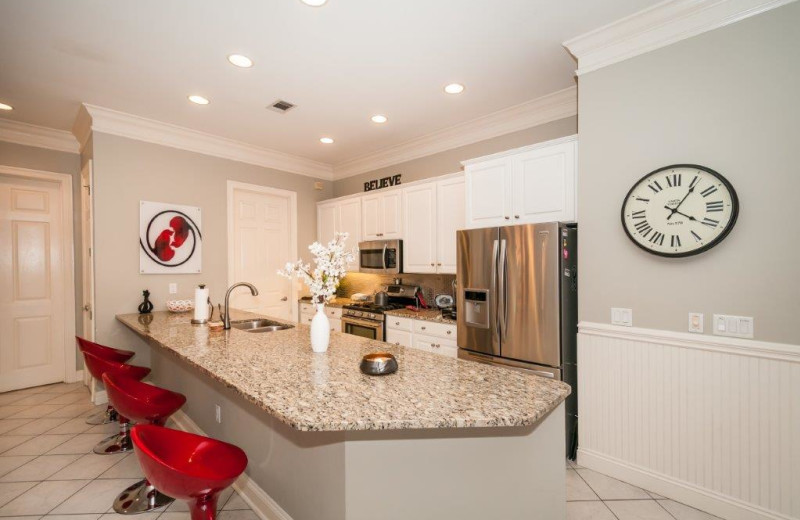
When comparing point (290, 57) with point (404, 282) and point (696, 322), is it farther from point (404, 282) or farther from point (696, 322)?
point (696, 322)

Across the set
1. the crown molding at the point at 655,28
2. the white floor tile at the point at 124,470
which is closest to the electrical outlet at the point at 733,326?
the crown molding at the point at 655,28

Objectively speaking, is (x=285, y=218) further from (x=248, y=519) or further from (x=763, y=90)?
(x=763, y=90)

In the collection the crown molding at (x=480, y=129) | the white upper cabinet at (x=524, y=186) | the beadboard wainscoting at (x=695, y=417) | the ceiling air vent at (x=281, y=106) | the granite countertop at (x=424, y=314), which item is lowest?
the beadboard wainscoting at (x=695, y=417)

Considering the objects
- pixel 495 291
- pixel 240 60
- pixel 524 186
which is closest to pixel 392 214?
pixel 524 186

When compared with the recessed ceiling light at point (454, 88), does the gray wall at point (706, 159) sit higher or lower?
lower

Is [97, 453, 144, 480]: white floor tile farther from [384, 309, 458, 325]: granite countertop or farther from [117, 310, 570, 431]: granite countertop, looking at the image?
[384, 309, 458, 325]: granite countertop

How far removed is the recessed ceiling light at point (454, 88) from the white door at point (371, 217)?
1691mm

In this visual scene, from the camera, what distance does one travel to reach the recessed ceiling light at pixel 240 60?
2.62 metres

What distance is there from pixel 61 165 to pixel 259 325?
3284 mm

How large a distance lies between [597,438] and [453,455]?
5.48 feet

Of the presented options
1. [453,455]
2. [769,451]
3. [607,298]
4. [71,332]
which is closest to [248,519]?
[453,455]

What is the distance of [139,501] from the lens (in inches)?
85.7

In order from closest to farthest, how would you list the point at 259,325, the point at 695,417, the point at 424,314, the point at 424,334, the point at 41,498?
the point at 695,417 < the point at 41,498 < the point at 259,325 < the point at 424,334 < the point at 424,314

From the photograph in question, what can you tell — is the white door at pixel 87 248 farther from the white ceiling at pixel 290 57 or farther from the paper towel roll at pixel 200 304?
the paper towel roll at pixel 200 304
